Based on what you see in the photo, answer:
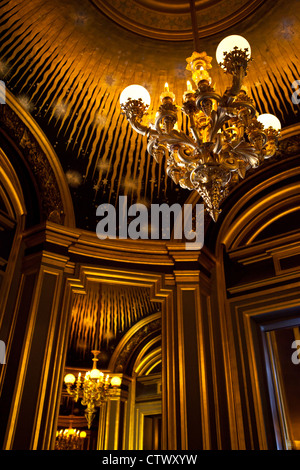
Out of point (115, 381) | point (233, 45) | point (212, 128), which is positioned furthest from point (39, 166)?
point (115, 381)

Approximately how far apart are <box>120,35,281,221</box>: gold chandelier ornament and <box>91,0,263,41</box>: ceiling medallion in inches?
60.1

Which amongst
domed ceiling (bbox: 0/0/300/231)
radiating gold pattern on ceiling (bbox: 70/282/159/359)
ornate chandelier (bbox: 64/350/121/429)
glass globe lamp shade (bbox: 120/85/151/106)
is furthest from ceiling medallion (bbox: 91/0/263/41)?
ornate chandelier (bbox: 64/350/121/429)

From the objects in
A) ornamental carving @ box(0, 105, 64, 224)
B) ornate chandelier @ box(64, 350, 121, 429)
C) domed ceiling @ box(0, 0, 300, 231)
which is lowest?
ornate chandelier @ box(64, 350, 121, 429)

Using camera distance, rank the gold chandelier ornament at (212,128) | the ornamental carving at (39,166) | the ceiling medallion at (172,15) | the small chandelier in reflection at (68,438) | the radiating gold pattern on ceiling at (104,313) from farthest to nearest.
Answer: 1. the small chandelier in reflection at (68,438)
2. the radiating gold pattern on ceiling at (104,313)
3. the ornamental carving at (39,166)
4. the ceiling medallion at (172,15)
5. the gold chandelier ornament at (212,128)

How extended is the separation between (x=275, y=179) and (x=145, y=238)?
2343mm

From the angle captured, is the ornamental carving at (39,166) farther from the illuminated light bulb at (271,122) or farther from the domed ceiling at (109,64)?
the illuminated light bulb at (271,122)

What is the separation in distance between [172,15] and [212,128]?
2.59 meters

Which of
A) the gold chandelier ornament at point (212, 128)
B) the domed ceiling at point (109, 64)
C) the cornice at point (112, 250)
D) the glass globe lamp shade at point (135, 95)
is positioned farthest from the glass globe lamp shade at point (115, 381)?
the glass globe lamp shade at point (135, 95)

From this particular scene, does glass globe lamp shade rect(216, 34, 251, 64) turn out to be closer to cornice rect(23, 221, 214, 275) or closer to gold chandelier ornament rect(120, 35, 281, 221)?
gold chandelier ornament rect(120, 35, 281, 221)

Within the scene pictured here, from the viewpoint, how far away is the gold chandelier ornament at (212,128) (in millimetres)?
3469

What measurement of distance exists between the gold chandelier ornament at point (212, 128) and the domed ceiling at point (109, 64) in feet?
4.66

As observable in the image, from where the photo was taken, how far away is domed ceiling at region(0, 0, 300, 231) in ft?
16.4

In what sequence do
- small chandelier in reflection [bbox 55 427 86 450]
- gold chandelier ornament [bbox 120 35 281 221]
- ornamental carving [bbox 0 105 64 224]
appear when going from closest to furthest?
gold chandelier ornament [bbox 120 35 281 221]
ornamental carving [bbox 0 105 64 224]
small chandelier in reflection [bbox 55 427 86 450]

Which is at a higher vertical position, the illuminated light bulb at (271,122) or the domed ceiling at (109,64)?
the domed ceiling at (109,64)
